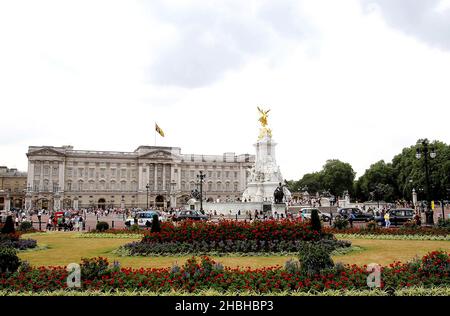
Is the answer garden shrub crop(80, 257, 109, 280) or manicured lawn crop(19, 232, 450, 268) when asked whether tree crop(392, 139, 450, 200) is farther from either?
garden shrub crop(80, 257, 109, 280)

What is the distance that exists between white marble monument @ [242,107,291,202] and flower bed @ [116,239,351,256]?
41.3 meters

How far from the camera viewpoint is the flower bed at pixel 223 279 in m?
9.57

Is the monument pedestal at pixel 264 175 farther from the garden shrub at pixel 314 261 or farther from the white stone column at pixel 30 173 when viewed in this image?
the white stone column at pixel 30 173

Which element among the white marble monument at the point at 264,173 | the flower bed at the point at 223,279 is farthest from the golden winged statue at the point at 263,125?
the flower bed at the point at 223,279

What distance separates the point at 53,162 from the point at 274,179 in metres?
68.5

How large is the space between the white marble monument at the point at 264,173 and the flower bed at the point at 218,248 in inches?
1627

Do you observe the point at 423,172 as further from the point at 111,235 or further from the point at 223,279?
the point at 223,279

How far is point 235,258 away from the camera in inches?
617

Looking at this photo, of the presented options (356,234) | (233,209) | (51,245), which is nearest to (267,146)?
(233,209)

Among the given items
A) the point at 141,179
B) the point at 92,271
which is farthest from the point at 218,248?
the point at 141,179

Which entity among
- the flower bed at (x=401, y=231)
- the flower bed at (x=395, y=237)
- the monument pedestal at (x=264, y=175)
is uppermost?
the monument pedestal at (x=264, y=175)

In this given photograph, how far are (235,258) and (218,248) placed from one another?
1631 millimetres

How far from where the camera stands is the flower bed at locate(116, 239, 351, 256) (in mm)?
16812

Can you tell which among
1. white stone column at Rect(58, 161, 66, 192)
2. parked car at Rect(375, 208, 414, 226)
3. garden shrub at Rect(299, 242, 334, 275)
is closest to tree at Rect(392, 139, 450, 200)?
parked car at Rect(375, 208, 414, 226)
